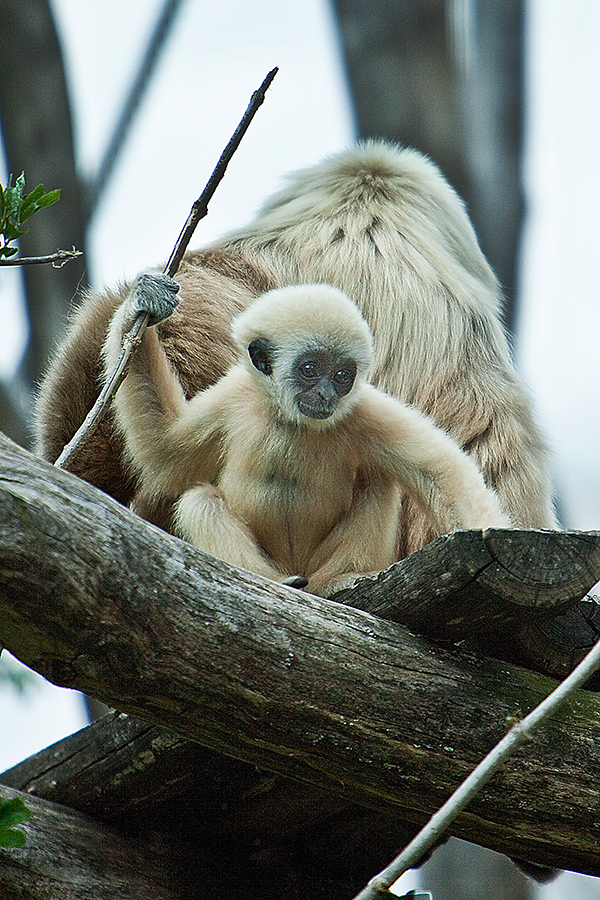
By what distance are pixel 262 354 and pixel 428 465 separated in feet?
2.18

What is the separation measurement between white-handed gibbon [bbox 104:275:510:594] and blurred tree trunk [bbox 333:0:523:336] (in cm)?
801

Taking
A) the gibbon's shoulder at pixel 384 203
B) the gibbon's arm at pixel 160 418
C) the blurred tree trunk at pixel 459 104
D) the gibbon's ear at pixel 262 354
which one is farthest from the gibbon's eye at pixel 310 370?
the blurred tree trunk at pixel 459 104

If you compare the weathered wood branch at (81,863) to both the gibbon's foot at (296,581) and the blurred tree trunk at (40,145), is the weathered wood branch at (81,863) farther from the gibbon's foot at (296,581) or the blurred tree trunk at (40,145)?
the blurred tree trunk at (40,145)

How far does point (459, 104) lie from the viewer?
1151 cm

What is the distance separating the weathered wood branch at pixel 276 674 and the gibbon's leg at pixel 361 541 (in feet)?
1.76

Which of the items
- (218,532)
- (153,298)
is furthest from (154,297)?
(218,532)

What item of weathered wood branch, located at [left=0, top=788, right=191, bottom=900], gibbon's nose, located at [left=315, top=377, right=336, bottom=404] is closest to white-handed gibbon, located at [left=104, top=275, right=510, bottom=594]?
gibbon's nose, located at [left=315, top=377, right=336, bottom=404]

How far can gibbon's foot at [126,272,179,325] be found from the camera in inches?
132

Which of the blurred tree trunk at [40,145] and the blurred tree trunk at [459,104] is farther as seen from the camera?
the blurred tree trunk at [459,104]

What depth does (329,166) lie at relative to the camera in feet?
16.9

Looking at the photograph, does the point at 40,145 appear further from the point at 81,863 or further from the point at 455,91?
the point at 81,863

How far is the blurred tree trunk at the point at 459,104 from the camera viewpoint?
10.5m

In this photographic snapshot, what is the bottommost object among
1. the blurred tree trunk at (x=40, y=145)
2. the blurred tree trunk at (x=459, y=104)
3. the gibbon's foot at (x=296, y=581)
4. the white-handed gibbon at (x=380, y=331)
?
the gibbon's foot at (x=296, y=581)

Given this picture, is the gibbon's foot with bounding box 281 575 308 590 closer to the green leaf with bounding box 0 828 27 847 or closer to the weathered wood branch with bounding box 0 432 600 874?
the weathered wood branch with bounding box 0 432 600 874
